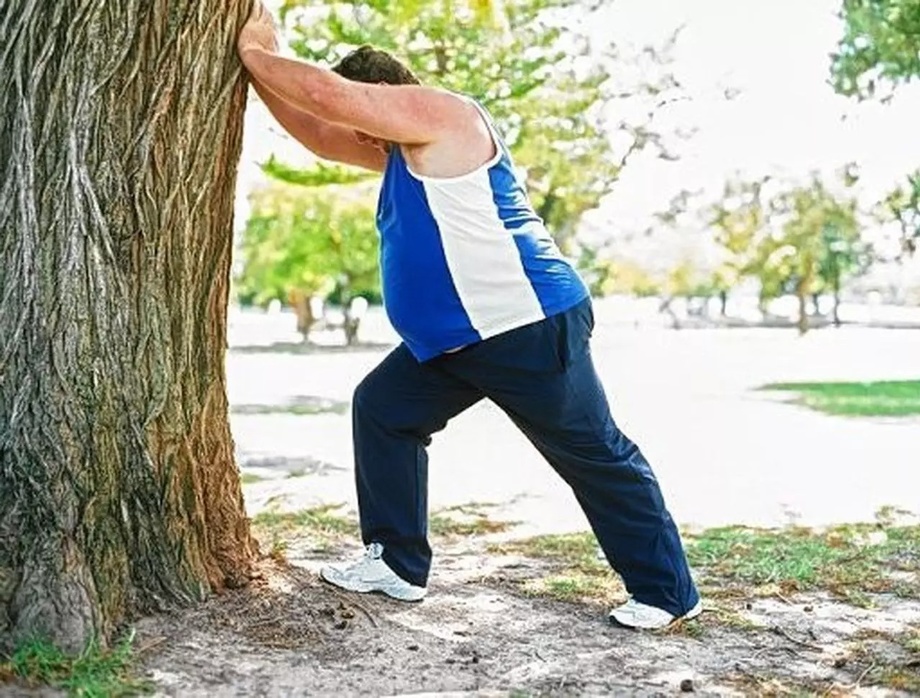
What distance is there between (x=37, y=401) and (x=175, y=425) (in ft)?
1.33

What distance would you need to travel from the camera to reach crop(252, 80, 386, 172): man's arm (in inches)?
165

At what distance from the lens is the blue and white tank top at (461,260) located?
148 inches

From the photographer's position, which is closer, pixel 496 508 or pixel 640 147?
pixel 496 508

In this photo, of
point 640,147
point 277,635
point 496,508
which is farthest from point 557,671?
point 640,147

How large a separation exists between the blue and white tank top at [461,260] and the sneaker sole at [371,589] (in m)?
0.80

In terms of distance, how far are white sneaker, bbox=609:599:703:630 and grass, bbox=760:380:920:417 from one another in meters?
12.0

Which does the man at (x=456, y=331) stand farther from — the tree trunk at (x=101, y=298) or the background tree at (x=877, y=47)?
the background tree at (x=877, y=47)

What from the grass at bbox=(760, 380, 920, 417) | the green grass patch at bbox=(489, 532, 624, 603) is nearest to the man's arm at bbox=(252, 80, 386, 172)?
the green grass patch at bbox=(489, 532, 624, 603)

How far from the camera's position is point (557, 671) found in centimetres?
350

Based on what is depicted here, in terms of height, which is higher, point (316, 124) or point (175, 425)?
point (316, 124)

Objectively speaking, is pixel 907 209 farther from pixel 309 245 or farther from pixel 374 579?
pixel 374 579

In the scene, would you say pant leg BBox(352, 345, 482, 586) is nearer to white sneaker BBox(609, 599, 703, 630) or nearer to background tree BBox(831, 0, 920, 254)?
white sneaker BBox(609, 599, 703, 630)

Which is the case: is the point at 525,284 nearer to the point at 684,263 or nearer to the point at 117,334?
the point at 117,334

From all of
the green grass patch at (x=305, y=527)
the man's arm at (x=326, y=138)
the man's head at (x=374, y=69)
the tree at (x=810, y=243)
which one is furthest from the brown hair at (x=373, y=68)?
the tree at (x=810, y=243)
